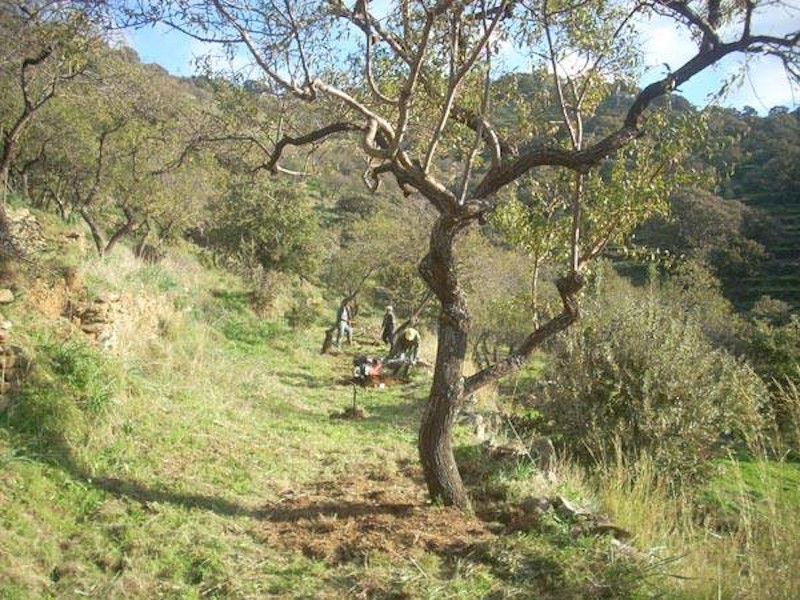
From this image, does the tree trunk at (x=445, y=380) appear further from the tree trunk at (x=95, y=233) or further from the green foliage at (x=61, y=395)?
the tree trunk at (x=95, y=233)

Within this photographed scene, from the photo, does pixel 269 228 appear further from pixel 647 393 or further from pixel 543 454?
pixel 543 454

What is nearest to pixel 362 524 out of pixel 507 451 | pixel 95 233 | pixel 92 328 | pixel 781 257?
pixel 507 451

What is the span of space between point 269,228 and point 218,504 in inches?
773

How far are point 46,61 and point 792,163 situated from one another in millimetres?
52119

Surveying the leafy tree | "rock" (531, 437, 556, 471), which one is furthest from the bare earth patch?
the leafy tree

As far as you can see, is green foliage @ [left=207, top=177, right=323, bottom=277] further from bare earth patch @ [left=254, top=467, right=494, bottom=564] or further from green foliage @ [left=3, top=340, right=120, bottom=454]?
bare earth patch @ [left=254, top=467, right=494, bottom=564]

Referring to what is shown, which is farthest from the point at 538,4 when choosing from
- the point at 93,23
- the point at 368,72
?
the point at 93,23

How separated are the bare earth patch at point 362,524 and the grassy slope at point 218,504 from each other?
0.06 ft

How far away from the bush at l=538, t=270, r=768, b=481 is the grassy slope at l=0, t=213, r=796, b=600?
5.06ft

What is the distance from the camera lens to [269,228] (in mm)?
23969

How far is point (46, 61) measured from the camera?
11.2 metres

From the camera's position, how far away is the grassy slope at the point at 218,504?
13.0 ft

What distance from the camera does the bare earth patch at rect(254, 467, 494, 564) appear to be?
14.6ft

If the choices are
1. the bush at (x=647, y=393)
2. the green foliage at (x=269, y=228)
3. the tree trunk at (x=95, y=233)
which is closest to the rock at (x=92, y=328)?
the bush at (x=647, y=393)
